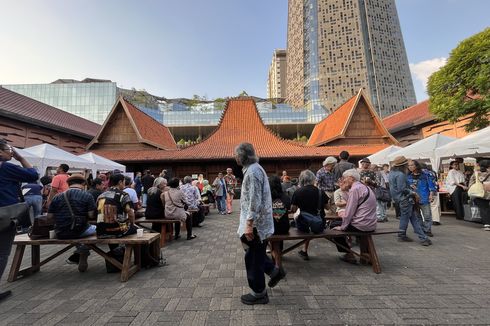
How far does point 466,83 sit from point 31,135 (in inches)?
985

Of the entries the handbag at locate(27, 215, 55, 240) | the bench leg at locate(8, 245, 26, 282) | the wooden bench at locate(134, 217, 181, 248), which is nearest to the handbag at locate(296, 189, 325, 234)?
the wooden bench at locate(134, 217, 181, 248)

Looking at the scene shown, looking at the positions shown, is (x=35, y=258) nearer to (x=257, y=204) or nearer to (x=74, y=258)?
(x=74, y=258)

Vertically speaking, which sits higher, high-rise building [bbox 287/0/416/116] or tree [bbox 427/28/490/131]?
high-rise building [bbox 287/0/416/116]

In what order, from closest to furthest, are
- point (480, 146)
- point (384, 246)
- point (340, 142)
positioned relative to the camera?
Answer: point (384, 246) → point (480, 146) → point (340, 142)

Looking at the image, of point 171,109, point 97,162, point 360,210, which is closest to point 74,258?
point 360,210

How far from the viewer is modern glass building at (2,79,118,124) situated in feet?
204

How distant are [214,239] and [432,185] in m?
5.55

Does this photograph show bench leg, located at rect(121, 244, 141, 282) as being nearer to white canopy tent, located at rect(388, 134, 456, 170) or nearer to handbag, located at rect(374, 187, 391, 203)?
handbag, located at rect(374, 187, 391, 203)

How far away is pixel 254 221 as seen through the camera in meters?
2.68

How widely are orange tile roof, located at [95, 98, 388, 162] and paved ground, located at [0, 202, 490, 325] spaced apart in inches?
418

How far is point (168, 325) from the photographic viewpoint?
95.8 inches

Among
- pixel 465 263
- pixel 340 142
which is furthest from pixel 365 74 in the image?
pixel 465 263

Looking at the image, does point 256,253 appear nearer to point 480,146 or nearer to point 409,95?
point 480,146

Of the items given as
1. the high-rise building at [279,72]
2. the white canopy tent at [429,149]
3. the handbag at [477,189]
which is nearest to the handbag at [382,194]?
the handbag at [477,189]
